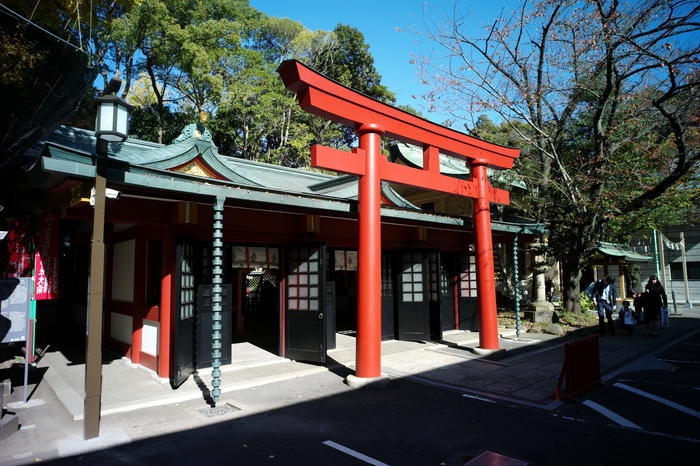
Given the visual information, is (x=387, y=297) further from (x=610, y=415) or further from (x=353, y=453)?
(x=353, y=453)

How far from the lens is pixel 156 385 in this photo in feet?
24.1

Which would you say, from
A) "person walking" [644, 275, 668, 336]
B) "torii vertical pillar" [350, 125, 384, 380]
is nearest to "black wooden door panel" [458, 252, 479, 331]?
"person walking" [644, 275, 668, 336]

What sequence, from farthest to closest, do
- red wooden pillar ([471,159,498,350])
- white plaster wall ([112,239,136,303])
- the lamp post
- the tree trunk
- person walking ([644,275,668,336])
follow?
the tree trunk, person walking ([644,275,668,336]), red wooden pillar ([471,159,498,350]), white plaster wall ([112,239,136,303]), the lamp post

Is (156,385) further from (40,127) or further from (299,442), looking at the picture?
(40,127)

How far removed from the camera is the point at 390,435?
500cm

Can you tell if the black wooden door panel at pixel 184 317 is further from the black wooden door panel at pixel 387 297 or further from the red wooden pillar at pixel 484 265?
the red wooden pillar at pixel 484 265

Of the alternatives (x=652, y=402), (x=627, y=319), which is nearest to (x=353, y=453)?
(x=652, y=402)

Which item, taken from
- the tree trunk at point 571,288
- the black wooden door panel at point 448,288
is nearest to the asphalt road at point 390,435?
the black wooden door panel at point 448,288

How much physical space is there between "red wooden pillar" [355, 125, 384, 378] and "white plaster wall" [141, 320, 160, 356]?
13.0 ft

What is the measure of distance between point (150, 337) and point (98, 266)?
12.8 feet

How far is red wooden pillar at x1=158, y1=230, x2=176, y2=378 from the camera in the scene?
305 inches

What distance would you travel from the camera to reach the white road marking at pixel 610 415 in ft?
17.1

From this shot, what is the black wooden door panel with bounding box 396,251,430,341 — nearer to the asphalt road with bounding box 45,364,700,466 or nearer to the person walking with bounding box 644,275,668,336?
the asphalt road with bounding box 45,364,700,466

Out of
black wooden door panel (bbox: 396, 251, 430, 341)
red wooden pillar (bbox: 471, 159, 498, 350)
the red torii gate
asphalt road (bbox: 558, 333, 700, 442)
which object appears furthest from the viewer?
black wooden door panel (bbox: 396, 251, 430, 341)
